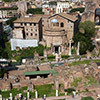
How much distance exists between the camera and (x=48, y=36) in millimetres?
42438

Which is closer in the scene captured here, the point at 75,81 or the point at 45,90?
the point at 45,90

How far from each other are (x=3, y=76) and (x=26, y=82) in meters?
4.37

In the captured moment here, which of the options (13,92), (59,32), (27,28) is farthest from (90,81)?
(27,28)

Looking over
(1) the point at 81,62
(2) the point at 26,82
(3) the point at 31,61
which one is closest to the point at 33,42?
(3) the point at 31,61

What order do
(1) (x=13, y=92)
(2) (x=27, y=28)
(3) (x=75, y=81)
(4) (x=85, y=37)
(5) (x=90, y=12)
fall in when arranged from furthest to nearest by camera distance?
(5) (x=90, y=12) → (2) (x=27, y=28) → (4) (x=85, y=37) → (3) (x=75, y=81) → (1) (x=13, y=92)

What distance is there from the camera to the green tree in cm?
3972

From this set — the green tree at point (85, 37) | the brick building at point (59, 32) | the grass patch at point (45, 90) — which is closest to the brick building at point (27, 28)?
the brick building at point (59, 32)

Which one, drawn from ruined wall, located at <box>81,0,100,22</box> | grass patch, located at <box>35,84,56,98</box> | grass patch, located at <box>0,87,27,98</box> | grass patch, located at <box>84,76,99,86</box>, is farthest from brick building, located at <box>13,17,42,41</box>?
grass patch, located at <box>84,76,99,86</box>

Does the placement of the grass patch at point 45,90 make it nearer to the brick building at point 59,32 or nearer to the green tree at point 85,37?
the brick building at point 59,32

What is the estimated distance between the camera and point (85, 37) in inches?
1654

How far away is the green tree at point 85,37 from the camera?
130ft

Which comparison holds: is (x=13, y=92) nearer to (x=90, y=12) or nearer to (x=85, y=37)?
(x=85, y=37)

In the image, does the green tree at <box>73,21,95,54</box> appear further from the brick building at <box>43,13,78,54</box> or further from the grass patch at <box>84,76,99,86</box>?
the grass patch at <box>84,76,99,86</box>

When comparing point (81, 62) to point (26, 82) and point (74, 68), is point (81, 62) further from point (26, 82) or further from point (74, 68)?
point (26, 82)
